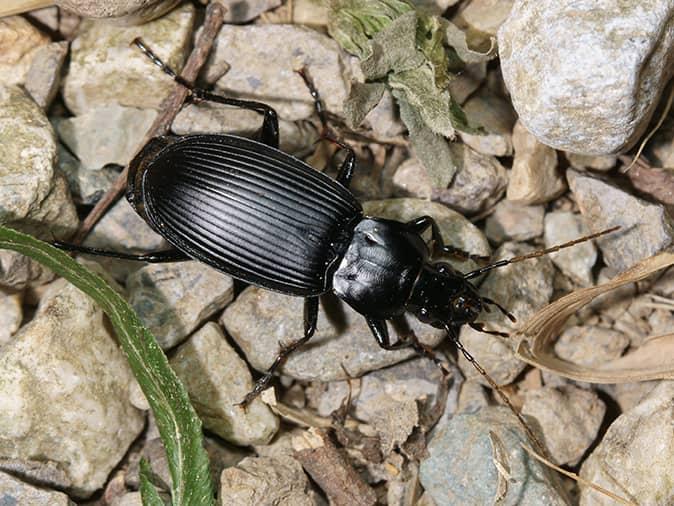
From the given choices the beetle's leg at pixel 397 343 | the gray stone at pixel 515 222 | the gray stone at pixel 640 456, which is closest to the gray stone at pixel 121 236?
the beetle's leg at pixel 397 343

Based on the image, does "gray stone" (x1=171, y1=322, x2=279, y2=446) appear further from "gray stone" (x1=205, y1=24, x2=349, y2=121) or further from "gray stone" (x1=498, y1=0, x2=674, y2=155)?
"gray stone" (x1=498, y1=0, x2=674, y2=155)

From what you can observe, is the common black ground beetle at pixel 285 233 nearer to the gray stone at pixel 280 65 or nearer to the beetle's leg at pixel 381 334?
the beetle's leg at pixel 381 334

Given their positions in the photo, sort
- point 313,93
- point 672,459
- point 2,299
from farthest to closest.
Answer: point 313,93
point 2,299
point 672,459

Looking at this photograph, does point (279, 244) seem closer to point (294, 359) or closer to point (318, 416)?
point (294, 359)

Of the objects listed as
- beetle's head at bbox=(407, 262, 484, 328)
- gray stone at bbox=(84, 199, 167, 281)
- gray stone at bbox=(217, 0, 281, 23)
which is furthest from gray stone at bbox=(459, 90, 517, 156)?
gray stone at bbox=(84, 199, 167, 281)

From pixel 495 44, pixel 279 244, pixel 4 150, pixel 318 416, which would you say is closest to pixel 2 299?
pixel 4 150
